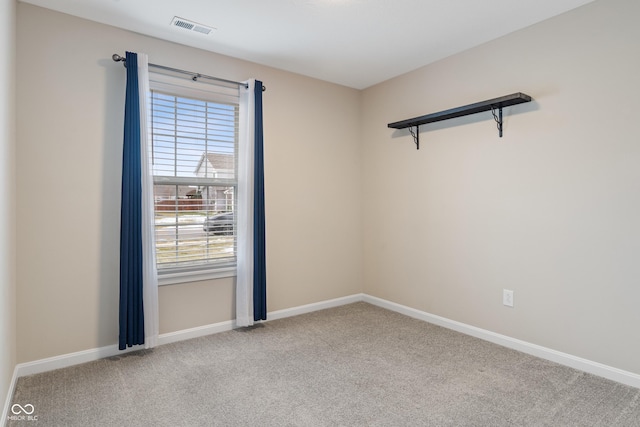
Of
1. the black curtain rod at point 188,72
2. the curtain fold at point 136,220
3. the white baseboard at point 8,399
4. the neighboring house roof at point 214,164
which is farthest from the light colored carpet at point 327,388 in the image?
the black curtain rod at point 188,72

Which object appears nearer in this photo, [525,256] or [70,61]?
[70,61]

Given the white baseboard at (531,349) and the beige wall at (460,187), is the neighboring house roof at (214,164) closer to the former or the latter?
the beige wall at (460,187)

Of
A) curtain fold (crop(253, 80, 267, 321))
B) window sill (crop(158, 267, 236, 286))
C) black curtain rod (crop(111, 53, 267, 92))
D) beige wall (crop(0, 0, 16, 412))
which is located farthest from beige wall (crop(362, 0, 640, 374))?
beige wall (crop(0, 0, 16, 412))

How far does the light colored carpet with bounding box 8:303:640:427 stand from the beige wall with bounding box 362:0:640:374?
0.37 metres

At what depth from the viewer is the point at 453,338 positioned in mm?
3051

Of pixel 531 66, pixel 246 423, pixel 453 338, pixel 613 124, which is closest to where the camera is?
pixel 246 423

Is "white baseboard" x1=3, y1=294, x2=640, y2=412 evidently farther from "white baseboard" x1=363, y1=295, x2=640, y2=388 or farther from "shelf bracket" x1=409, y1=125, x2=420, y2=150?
"shelf bracket" x1=409, y1=125, x2=420, y2=150

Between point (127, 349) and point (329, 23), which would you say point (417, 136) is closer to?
point (329, 23)

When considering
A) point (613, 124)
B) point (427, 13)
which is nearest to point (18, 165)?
point (427, 13)

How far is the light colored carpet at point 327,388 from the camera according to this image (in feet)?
6.31

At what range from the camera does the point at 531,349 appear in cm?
270

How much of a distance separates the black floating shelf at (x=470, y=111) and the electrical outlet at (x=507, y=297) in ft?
4.17

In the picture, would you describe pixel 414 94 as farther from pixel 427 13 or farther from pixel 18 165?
pixel 18 165

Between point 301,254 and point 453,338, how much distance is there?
163cm
